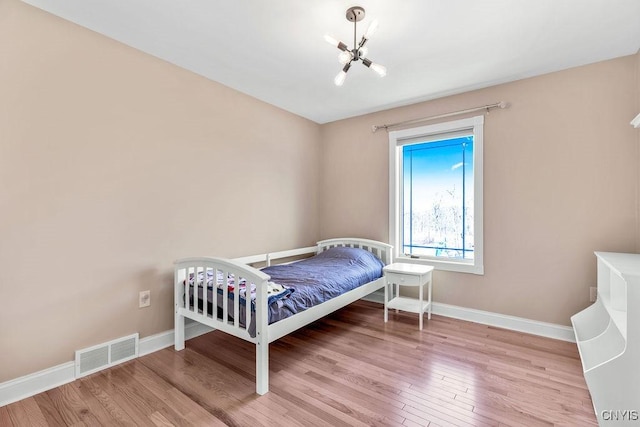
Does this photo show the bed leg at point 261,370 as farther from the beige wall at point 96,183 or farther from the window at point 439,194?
the window at point 439,194

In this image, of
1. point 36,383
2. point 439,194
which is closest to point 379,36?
point 439,194

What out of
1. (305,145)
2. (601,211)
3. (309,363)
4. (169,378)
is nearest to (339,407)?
(309,363)

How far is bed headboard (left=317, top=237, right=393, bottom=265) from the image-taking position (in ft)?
11.7

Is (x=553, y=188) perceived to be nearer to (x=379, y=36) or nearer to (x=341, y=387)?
(x=379, y=36)

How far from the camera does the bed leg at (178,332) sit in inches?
97.0

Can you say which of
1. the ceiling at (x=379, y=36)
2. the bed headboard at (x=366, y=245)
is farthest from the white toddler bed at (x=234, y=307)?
the ceiling at (x=379, y=36)

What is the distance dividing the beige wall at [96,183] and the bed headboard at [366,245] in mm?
1255

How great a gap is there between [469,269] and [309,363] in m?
1.92

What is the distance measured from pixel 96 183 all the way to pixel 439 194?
3.24 m

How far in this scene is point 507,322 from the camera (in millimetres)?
2893

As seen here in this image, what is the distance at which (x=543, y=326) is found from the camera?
272cm

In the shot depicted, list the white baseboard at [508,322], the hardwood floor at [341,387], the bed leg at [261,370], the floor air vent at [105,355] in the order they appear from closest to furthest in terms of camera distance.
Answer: the hardwood floor at [341,387] < the bed leg at [261,370] < the floor air vent at [105,355] < the white baseboard at [508,322]

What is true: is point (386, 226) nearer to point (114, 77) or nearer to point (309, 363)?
point (309, 363)

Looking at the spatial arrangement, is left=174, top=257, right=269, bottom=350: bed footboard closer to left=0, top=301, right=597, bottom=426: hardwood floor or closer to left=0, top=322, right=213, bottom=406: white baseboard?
left=0, top=301, right=597, bottom=426: hardwood floor
